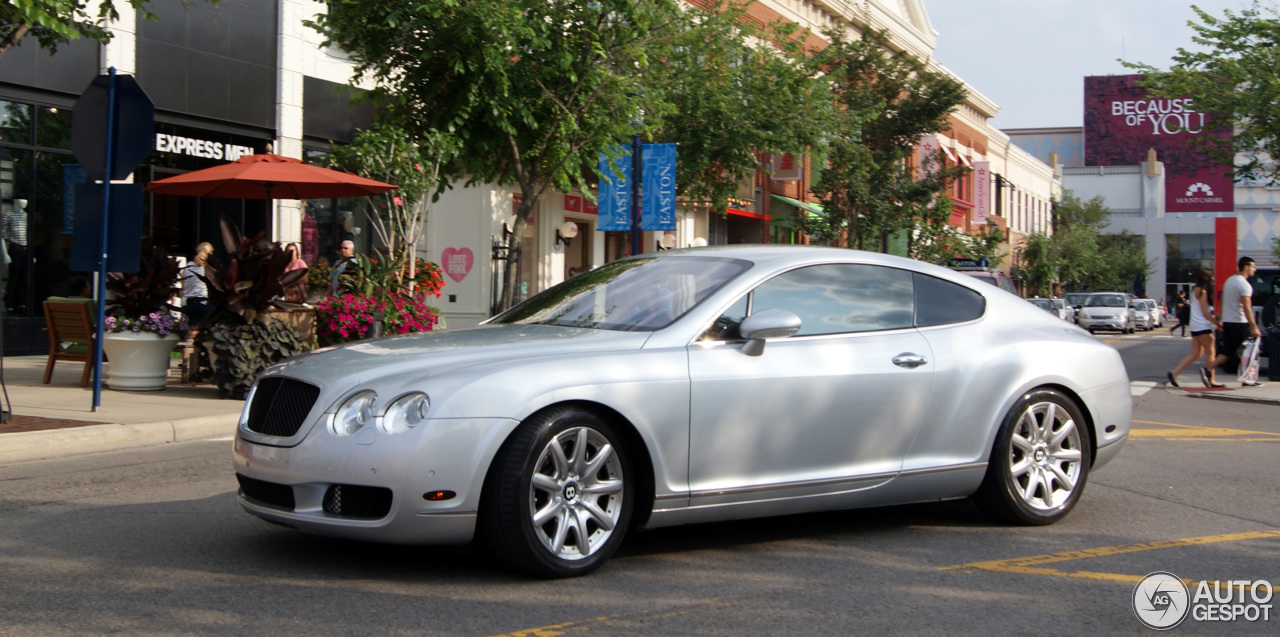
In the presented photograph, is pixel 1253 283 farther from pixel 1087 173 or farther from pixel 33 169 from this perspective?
A: pixel 1087 173

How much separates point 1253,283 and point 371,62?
1595 cm

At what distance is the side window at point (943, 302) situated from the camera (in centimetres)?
596

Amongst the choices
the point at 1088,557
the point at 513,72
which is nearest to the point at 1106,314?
the point at 513,72

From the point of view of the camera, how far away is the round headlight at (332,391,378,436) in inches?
177

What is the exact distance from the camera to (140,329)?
472 inches

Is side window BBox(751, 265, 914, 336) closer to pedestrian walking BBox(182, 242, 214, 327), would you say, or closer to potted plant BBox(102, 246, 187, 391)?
potted plant BBox(102, 246, 187, 391)

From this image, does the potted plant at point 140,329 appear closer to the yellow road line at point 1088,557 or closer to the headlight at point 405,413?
the headlight at point 405,413

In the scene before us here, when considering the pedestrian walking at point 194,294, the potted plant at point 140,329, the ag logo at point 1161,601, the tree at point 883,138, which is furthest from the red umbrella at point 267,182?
the tree at point 883,138

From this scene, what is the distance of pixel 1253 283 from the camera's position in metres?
21.1

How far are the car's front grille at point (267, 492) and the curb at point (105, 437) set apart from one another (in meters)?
4.11

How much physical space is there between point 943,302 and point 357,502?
3.17 meters

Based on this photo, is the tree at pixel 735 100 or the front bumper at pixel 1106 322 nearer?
the tree at pixel 735 100

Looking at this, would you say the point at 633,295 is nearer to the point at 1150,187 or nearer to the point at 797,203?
the point at 797,203

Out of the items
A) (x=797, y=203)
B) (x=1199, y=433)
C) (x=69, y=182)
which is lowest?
(x=1199, y=433)
